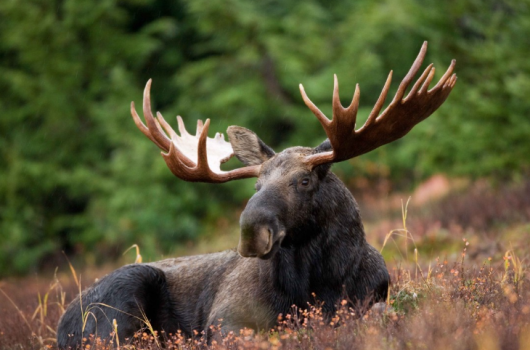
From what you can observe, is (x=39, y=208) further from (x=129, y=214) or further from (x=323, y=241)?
(x=323, y=241)

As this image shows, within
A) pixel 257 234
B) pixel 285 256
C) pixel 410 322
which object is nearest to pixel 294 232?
pixel 285 256

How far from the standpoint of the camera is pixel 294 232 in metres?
4.75

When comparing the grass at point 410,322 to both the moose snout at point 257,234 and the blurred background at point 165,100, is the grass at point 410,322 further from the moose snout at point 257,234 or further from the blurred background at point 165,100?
the blurred background at point 165,100

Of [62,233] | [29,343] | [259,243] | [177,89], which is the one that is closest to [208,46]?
[177,89]

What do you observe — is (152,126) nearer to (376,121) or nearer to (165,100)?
(376,121)

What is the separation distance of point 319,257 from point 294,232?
10.2 inches

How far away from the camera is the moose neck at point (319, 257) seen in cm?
479

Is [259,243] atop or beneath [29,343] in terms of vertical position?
atop

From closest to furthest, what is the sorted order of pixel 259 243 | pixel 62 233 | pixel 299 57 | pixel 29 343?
1. pixel 259 243
2. pixel 29 343
3. pixel 299 57
4. pixel 62 233

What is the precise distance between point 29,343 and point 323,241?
293cm

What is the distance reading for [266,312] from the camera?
4855 millimetres

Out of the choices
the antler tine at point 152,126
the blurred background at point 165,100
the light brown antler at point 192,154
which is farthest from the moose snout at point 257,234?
the blurred background at point 165,100

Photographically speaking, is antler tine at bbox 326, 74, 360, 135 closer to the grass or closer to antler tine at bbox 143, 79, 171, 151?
the grass

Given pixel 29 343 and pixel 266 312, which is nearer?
pixel 266 312
